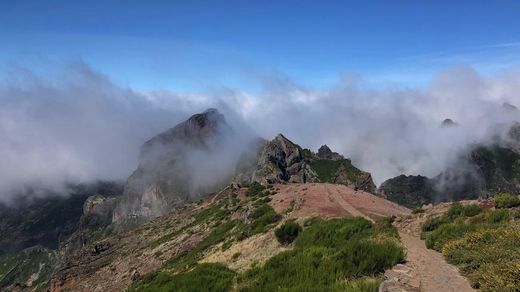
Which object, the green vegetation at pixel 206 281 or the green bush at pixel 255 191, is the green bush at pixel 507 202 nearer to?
the green vegetation at pixel 206 281

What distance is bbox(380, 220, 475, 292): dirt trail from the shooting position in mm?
16922

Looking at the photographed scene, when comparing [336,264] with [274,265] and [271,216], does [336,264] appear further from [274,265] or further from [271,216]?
[271,216]

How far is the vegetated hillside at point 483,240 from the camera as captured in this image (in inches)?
650

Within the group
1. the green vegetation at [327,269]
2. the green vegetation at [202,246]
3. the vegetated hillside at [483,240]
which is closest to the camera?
the vegetated hillside at [483,240]

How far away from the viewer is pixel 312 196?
58.0 meters

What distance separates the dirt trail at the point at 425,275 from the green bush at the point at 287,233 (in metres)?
15.0

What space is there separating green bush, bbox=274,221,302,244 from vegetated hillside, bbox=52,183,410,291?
10cm

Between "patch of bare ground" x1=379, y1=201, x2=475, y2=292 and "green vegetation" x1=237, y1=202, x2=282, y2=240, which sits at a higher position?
"green vegetation" x1=237, y1=202, x2=282, y2=240

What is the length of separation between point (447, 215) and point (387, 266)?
593 inches

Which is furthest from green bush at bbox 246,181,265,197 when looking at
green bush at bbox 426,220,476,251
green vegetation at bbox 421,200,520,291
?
green bush at bbox 426,220,476,251

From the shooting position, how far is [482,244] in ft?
70.7

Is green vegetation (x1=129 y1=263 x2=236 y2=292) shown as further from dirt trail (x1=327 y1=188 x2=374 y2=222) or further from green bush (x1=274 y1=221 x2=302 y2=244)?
dirt trail (x1=327 y1=188 x2=374 y2=222)

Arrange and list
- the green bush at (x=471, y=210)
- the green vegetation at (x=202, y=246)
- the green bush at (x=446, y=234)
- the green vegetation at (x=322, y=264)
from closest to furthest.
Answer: the green vegetation at (x=322, y=264), the green bush at (x=446, y=234), the green bush at (x=471, y=210), the green vegetation at (x=202, y=246)

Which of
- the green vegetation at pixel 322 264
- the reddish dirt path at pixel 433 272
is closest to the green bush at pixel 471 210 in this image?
the green vegetation at pixel 322 264
